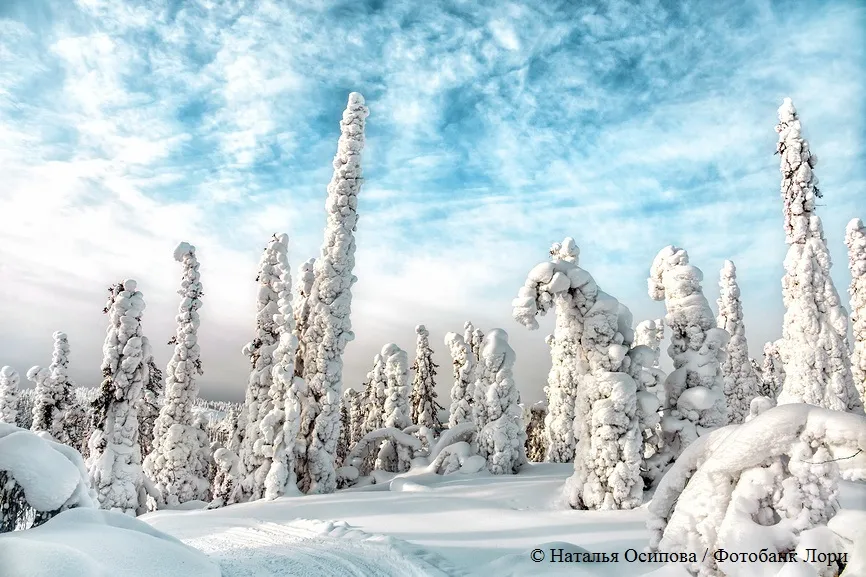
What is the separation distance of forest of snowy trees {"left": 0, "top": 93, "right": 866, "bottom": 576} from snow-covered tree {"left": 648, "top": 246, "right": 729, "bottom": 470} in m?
0.04

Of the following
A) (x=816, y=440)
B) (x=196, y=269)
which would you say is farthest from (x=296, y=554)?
(x=196, y=269)

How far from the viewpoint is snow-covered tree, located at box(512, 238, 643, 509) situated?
12.6 meters

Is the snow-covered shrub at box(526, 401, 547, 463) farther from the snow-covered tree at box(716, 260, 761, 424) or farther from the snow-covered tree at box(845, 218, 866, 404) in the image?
the snow-covered tree at box(845, 218, 866, 404)

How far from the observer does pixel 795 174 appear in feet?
56.7

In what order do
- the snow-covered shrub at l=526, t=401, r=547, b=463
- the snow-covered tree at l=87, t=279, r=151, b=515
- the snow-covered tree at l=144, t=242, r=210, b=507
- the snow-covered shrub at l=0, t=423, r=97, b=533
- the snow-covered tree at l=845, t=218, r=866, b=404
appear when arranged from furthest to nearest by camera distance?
1. the snow-covered shrub at l=526, t=401, r=547, b=463
2. the snow-covered tree at l=144, t=242, r=210, b=507
3. the snow-covered tree at l=845, t=218, r=866, b=404
4. the snow-covered tree at l=87, t=279, r=151, b=515
5. the snow-covered shrub at l=0, t=423, r=97, b=533

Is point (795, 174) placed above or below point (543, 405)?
above

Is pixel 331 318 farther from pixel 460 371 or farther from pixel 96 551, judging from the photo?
pixel 96 551

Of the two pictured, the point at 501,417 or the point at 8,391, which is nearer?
the point at 501,417

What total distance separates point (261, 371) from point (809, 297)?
A: 19081 mm

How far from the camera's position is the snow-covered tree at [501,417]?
65.9 ft

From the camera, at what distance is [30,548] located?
5035mm

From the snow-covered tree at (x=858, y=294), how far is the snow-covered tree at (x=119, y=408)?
1082 inches

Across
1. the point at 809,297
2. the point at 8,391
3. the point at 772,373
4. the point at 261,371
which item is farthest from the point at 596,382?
the point at 772,373

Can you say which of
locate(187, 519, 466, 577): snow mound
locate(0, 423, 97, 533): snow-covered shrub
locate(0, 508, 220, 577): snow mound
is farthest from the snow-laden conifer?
locate(0, 423, 97, 533): snow-covered shrub
